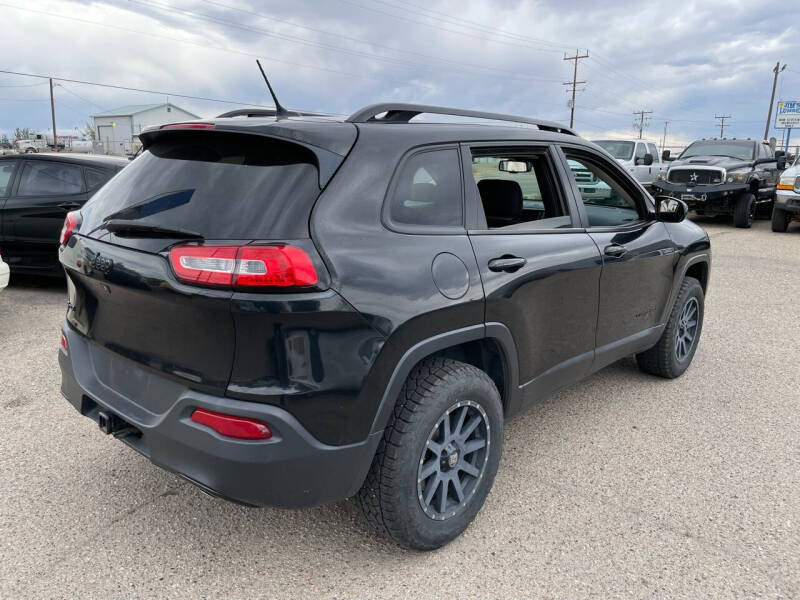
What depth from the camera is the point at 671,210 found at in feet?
12.8

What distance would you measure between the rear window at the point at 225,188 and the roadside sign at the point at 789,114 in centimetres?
4431

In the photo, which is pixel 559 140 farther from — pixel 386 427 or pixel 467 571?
pixel 467 571

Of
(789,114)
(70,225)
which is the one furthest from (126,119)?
(70,225)

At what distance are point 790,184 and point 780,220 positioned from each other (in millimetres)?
1076

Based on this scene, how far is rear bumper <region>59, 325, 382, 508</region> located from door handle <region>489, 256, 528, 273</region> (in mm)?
866

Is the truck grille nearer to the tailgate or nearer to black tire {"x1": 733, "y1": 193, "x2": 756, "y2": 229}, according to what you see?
black tire {"x1": 733, "y1": 193, "x2": 756, "y2": 229}

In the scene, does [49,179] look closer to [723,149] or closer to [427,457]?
[427,457]

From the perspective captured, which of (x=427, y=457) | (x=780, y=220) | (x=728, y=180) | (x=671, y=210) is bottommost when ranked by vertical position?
(x=780, y=220)

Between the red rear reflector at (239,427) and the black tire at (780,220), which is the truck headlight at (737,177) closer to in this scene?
the black tire at (780,220)

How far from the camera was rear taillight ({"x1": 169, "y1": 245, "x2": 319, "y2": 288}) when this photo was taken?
198 cm

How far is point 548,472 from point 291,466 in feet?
5.42

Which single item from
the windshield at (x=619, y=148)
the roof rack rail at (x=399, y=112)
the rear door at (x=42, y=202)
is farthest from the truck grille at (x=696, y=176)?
the roof rack rail at (x=399, y=112)

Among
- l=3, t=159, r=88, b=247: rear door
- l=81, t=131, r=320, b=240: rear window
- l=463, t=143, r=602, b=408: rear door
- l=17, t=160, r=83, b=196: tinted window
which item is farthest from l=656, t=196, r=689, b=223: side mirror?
l=17, t=160, r=83, b=196: tinted window

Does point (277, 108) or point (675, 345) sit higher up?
A: point (277, 108)
